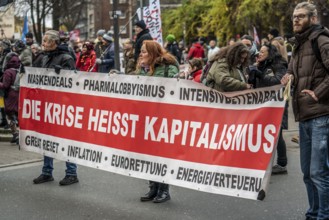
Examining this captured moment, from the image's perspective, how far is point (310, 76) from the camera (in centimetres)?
512

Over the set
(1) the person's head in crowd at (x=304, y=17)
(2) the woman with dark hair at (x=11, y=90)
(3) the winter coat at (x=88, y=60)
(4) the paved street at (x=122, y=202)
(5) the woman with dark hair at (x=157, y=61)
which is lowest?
(4) the paved street at (x=122, y=202)

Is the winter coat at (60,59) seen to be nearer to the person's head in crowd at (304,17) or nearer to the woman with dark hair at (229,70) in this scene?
the woman with dark hair at (229,70)

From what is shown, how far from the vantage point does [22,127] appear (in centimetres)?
754

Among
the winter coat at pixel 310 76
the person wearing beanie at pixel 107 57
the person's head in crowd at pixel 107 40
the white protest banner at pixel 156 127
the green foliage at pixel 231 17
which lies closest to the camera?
the winter coat at pixel 310 76

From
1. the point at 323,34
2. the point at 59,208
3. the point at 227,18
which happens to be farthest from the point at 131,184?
Result: the point at 227,18

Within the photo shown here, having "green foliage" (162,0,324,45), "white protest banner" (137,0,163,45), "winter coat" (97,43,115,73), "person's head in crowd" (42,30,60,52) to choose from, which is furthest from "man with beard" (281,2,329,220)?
"green foliage" (162,0,324,45)

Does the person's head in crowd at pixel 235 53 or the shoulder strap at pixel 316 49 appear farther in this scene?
the person's head in crowd at pixel 235 53

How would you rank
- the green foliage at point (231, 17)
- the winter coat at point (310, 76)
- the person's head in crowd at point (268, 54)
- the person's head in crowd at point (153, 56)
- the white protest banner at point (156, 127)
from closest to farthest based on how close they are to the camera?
the winter coat at point (310, 76)
the white protest banner at point (156, 127)
the person's head in crowd at point (153, 56)
the person's head in crowd at point (268, 54)
the green foliage at point (231, 17)

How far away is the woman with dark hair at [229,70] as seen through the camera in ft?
19.7

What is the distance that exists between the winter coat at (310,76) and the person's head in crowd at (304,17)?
43 millimetres

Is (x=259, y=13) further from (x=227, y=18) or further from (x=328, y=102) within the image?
(x=328, y=102)

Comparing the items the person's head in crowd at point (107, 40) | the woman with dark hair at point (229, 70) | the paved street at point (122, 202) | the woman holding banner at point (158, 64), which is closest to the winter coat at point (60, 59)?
the woman holding banner at point (158, 64)

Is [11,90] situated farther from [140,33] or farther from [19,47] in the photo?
[140,33]

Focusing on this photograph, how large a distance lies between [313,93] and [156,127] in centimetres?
166
